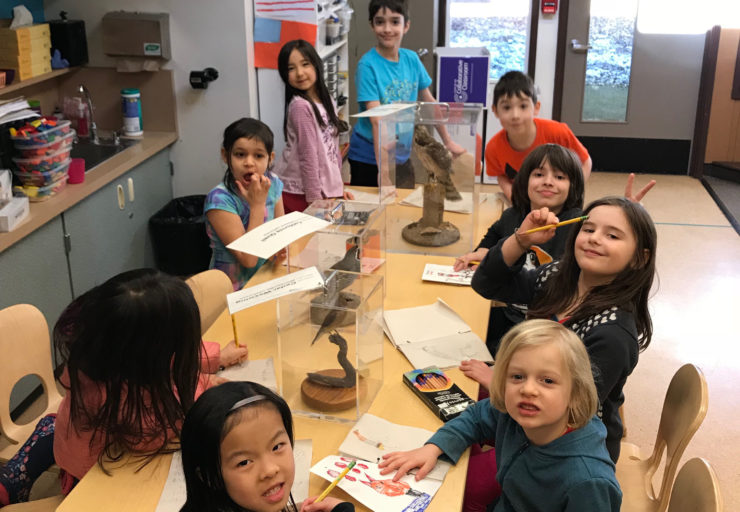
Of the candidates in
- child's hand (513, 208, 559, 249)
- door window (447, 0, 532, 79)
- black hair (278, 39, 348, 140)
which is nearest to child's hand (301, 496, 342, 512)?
child's hand (513, 208, 559, 249)

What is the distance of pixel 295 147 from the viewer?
3.21m

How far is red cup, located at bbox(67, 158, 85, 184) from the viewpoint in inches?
124

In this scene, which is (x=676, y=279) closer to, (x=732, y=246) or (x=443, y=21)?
(x=732, y=246)

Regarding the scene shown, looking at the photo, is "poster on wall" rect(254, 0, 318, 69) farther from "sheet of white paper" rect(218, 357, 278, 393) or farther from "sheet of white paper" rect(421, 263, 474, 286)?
"sheet of white paper" rect(218, 357, 278, 393)

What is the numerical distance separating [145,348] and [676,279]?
11.4 ft

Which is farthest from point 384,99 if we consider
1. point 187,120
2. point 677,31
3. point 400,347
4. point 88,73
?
point 677,31

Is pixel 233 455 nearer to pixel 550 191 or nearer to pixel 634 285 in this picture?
pixel 634 285

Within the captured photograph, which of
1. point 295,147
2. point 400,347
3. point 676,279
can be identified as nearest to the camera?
point 400,347

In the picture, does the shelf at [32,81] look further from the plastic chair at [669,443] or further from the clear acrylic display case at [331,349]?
the plastic chair at [669,443]

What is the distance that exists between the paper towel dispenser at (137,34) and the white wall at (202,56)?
0.07m

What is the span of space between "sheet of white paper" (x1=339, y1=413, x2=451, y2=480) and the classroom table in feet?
0.09

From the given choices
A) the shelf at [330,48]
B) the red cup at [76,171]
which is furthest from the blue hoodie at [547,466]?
the shelf at [330,48]

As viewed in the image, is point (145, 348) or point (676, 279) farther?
point (676, 279)

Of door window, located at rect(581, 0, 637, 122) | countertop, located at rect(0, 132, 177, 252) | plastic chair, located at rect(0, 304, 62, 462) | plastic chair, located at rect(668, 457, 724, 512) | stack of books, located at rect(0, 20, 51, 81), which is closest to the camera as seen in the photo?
plastic chair, located at rect(668, 457, 724, 512)
